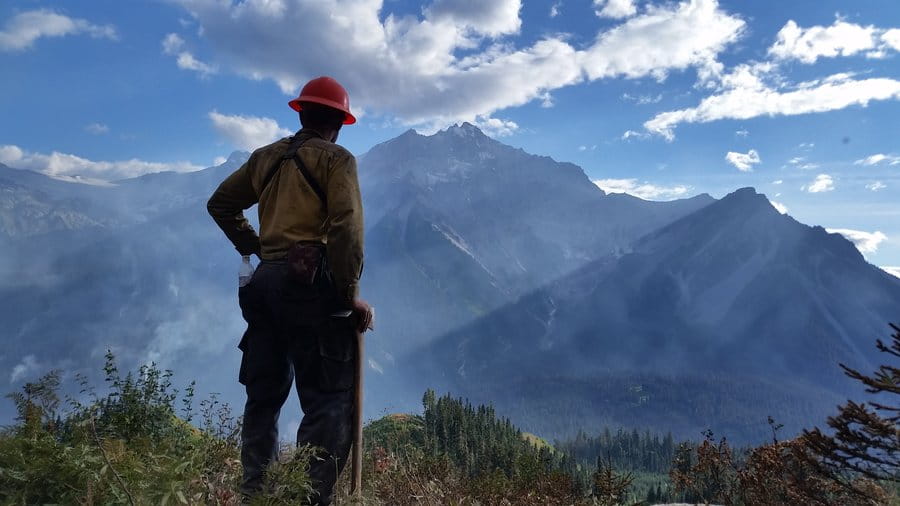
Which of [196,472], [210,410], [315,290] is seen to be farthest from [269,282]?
[210,410]

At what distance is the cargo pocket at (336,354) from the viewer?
466 cm

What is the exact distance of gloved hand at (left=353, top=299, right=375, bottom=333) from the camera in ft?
15.5

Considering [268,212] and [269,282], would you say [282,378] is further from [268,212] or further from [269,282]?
[268,212]

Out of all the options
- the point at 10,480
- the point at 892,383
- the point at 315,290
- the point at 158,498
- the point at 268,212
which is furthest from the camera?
the point at 892,383

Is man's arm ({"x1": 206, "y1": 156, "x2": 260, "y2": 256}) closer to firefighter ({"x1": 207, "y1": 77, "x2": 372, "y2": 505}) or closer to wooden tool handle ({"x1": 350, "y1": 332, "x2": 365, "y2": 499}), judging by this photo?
firefighter ({"x1": 207, "y1": 77, "x2": 372, "y2": 505})

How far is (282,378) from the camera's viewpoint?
4945mm

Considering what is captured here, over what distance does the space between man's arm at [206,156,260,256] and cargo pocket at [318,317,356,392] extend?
1.60m

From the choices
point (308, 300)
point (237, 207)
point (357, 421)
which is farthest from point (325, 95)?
point (357, 421)

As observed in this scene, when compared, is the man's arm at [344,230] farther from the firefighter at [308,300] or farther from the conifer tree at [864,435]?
the conifer tree at [864,435]

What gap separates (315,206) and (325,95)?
112 cm

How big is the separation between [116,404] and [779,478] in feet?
37.7

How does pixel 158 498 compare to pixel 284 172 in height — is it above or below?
below

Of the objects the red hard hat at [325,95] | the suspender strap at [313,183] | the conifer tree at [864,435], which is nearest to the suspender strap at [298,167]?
the suspender strap at [313,183]

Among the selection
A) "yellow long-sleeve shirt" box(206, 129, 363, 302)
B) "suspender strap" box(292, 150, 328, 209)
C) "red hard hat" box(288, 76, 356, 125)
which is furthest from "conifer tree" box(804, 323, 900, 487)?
"red hard hat" box(288, 76, 356, 125)
